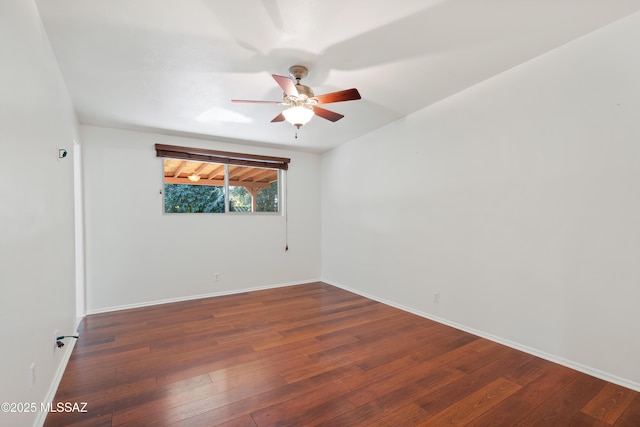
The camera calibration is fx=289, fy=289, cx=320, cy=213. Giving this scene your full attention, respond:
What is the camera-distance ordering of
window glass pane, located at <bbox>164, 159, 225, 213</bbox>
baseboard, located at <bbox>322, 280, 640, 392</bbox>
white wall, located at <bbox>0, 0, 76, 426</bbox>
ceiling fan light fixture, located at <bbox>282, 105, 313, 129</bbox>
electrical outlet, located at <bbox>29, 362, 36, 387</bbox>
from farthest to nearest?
window glass pane, located at <bbox>164, 159, 225, 213</bbox> < ceiling fan light fixture, located at <bbox>282, 105, 313, 129</bbox> < baseboard, located at <bbox>322, 280, 640, 392</bbox> < electrical outlet, located at <bbox>29, 362, 36, 387</bbox> < white wall, located at <bbox>0, 0, 76, 426</bbox>

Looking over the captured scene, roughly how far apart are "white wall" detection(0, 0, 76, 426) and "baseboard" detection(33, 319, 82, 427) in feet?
0.07

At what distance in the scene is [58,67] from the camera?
2.37 meters

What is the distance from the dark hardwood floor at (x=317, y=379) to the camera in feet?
5.76

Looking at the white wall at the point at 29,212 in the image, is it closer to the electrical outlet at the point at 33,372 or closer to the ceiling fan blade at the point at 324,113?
the electrical outlet at the point at 33,372

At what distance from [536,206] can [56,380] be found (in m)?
3.98

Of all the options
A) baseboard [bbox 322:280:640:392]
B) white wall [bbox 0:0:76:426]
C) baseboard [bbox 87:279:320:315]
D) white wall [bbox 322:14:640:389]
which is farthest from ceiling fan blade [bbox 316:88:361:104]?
baseboard [bbox 87:279:320:315]

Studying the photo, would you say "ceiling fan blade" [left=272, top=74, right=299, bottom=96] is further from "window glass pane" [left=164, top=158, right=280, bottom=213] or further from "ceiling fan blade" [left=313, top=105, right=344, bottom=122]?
"window glass pane" [left=164, top=158, right=280, bottom=213]

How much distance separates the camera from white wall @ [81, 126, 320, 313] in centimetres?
380

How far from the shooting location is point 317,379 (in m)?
2.17

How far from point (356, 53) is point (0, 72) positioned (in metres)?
2.07

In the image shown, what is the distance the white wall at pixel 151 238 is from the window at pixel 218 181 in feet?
0.43

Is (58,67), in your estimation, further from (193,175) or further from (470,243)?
(470,243)

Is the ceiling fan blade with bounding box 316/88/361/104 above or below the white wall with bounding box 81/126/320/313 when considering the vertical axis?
above

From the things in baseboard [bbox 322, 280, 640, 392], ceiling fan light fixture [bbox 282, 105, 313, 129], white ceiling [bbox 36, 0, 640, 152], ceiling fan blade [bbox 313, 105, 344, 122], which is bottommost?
baseboard [bbox 322, 280, 640, 392]
